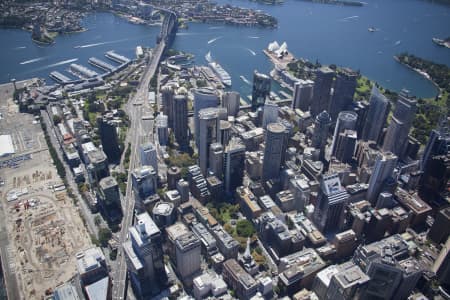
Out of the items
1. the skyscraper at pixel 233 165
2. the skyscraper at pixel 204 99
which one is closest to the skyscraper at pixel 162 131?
the skyscraper at pixel 204 99

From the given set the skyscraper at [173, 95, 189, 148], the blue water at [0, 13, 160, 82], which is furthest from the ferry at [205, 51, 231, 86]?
the skyscraper at [173, 95, 189, 148]

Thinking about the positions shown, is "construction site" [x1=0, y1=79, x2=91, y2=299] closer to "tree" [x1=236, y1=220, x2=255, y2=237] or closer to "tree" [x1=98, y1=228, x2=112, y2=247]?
"tree" [x1=98, y1=228, x2=112, y2=247]

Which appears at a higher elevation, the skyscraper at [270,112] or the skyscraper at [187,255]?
the skyscraper at [270,112]

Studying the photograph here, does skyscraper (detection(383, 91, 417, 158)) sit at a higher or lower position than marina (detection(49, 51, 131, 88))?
higher

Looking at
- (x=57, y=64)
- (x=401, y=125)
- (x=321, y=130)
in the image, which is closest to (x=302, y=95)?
(x=321, y=130)

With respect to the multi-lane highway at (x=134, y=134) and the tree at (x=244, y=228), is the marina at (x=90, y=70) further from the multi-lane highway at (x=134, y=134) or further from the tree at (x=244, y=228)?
the tree at (x=244, y=228)

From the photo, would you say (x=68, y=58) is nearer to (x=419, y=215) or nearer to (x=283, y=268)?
(x=283, y=268)

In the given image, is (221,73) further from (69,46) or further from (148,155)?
(69,46)
